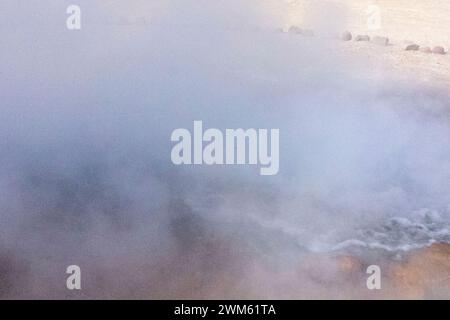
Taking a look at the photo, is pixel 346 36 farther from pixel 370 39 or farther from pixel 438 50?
pixel 438 50

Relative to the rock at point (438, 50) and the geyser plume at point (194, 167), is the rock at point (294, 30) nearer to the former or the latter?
the geyser plume at point (194, 167)

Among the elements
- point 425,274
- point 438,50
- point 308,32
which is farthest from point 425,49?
point 425,274

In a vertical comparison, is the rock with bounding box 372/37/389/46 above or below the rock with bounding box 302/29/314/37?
below

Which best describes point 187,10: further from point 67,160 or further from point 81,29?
point 67,160

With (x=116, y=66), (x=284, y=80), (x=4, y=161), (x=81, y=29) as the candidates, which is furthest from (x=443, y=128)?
(x=4, y=161)

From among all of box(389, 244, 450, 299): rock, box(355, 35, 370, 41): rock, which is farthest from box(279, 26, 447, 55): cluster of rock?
box(389, 244, 450, 299): rock

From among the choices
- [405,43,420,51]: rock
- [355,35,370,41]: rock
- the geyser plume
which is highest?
[355,35,370,41]: rock

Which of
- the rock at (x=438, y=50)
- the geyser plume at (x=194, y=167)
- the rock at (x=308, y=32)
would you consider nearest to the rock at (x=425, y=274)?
the geyser plume at (x=194, y=167)

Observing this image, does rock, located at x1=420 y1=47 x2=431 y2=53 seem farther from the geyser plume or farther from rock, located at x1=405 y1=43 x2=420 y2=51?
the geyser plume
